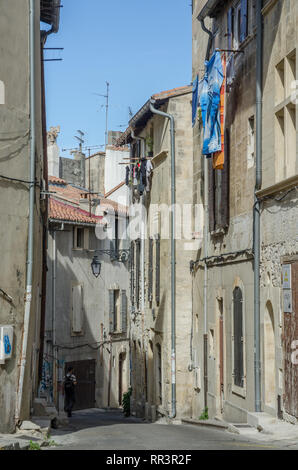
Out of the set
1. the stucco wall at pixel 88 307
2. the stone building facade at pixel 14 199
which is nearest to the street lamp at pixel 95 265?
the stucco wall at pixel 88 307

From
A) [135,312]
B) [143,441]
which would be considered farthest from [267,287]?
[135,312]

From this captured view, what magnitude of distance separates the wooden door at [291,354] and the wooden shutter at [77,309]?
21.6 m

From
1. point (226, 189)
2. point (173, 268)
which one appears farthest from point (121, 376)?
point (226, 189)

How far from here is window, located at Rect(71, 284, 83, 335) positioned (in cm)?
3422

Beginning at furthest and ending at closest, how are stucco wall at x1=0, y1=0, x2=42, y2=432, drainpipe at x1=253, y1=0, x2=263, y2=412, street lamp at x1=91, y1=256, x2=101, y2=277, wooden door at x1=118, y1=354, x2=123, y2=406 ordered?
wooden door at x1=118, y1=354, x2=123, y2=406 → street lamp at x1=91, y1=256, x2=101, y2=277 → drainpipe at x1=253, y1=0, x2=263, y2=412 → stucco wall at x1=0, y1=0, x2=42, y2=432

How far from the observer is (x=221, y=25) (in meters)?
18.8

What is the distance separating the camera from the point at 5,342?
39.7 ft

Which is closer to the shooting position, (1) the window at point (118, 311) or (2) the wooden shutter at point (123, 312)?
(1) the window at point (118, 311)

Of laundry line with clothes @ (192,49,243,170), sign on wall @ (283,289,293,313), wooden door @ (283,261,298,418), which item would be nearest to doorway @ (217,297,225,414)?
laundry line with clothes @ (192,49,243,170)

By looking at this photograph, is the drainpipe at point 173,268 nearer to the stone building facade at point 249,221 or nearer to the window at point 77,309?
the stone building facade at point 249,221

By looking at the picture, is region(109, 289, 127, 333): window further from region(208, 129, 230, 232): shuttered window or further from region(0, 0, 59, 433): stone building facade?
region(0, 0, 59, 433): stone building facade

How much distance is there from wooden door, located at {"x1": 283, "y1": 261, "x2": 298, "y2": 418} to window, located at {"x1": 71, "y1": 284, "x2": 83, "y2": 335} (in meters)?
21.6

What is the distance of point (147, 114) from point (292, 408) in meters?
14.9

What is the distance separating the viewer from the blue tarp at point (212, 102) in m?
17.3
